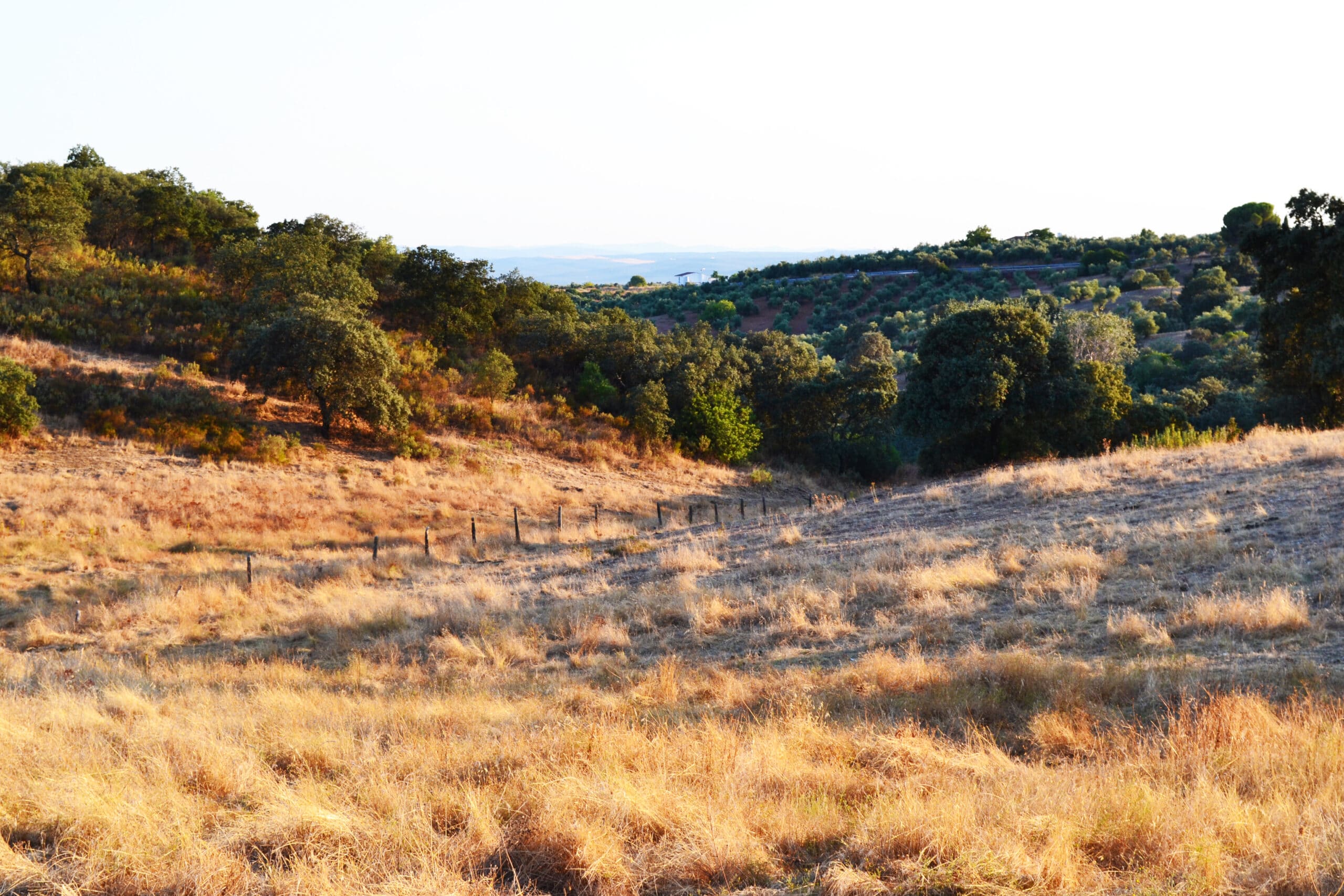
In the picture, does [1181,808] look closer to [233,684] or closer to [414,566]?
[233,684]

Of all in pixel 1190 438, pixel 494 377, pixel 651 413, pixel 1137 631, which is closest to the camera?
pixel 1137 631

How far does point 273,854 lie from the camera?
4.48 meters

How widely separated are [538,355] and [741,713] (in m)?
38.6

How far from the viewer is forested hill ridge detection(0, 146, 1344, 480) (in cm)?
2961

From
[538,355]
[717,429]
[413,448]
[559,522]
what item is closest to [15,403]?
[413,448]

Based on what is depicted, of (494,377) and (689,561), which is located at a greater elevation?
(494,377)

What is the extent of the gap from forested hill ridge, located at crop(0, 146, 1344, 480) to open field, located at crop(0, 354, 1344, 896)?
42.7 ft

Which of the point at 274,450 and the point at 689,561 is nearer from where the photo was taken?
the point at 689,561

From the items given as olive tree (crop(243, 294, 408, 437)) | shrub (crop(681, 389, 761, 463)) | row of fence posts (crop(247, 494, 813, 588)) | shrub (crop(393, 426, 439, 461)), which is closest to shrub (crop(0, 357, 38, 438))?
olive tree (crop(243, 294, 408, 437))

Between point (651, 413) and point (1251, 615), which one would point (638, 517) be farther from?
point (1251, 615)

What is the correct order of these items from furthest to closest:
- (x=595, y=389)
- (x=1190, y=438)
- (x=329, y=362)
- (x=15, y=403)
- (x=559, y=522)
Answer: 1. (x=595, y=389)
2. (x=329, y=362)
3. (x=15, y=403)
4. (x=559, y=522)
5. (x=1190, y=438)

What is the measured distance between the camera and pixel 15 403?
26578mm

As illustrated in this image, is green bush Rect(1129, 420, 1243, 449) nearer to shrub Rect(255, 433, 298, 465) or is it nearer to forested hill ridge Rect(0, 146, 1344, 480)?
forested hill ridge Rect(0, 146, 1344, 480)

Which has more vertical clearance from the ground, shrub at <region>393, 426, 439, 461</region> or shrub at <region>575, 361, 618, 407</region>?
shrub at <region>575, 361, 618, 407</region>
